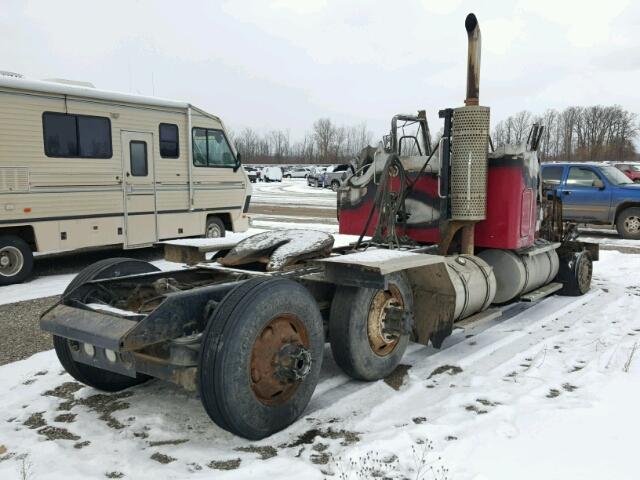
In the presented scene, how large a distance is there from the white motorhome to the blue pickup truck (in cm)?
855

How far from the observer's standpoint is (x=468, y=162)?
20.1 feet

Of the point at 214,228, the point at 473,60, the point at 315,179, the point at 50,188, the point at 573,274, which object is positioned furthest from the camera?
the point at 315,179

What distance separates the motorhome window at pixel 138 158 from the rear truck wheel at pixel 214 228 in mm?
1932

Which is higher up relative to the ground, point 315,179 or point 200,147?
point 200,147

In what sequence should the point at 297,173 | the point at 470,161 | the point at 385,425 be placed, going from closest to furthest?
the point at 385,425
the point at 470,161
the point at 297,173

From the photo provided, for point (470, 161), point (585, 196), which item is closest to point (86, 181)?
point (470, 161)

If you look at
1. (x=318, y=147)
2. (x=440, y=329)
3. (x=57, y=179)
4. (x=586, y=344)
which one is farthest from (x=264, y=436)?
(x=318, y=147)

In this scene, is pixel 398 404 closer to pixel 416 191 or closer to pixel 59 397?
pixel 59 397

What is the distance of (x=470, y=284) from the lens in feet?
18.9

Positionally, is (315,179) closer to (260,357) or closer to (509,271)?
(509,271)

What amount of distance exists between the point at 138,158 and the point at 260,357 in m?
7.75

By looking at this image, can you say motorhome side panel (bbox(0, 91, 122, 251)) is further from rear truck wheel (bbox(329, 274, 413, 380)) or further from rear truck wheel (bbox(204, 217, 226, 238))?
rear truck wheel (bbox(329, 274, 413, 380))

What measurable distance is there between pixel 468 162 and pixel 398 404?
2832 mm

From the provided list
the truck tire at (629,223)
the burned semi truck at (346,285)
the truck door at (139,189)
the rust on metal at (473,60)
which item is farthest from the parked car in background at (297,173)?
the rust on metal at (473,60)
